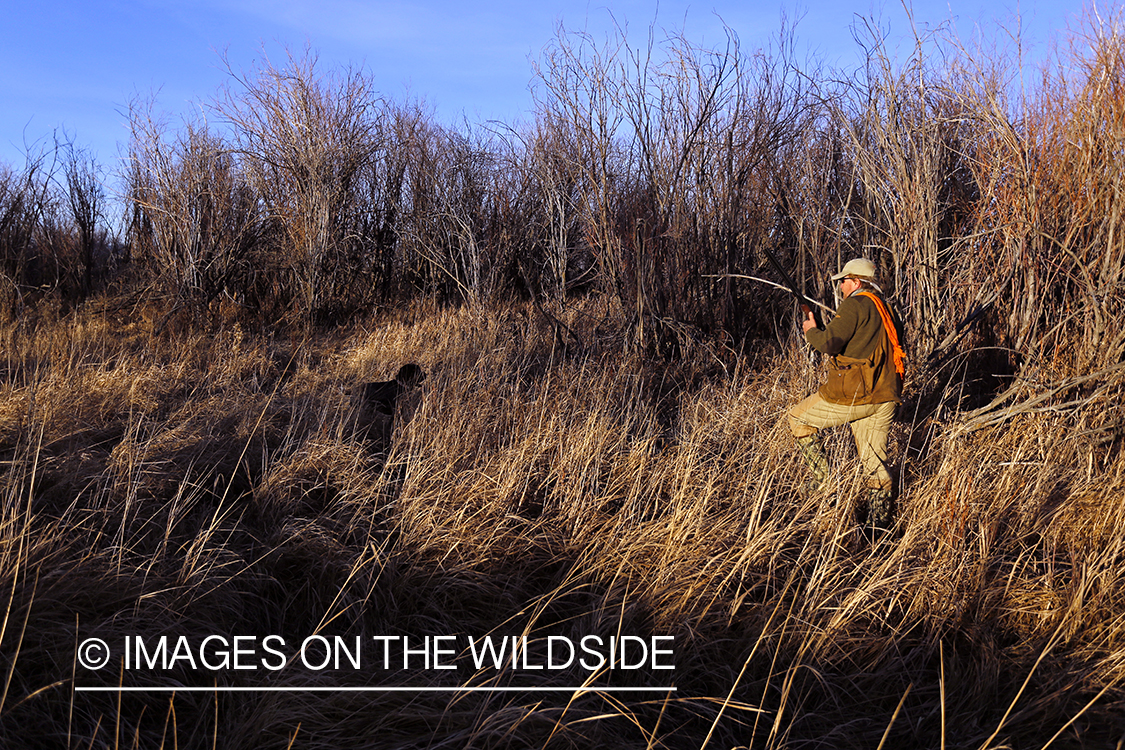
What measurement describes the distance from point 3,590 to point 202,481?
140 cm

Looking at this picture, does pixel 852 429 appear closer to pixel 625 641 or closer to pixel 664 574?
pixel 664 574

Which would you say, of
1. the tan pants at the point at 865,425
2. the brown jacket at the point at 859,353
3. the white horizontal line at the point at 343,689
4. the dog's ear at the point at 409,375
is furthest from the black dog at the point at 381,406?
the brown jacket at the point at 859,353

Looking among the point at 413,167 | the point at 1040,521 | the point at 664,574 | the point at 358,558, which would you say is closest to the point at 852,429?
the point at 1040,521

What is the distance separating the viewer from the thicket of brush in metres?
2.46

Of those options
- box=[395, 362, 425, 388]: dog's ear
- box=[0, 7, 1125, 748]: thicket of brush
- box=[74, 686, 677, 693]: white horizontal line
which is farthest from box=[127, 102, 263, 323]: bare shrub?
box=[74, 686, 677, 693]: white horizontal line

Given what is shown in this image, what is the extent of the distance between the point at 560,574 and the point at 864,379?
6.58 ft

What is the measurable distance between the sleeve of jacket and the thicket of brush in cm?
A: 74

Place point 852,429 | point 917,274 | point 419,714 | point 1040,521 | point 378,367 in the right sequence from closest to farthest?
1. point 419,714
2. point 1040,521
3. point 852,429
4. point 917,274
5. point 378,367

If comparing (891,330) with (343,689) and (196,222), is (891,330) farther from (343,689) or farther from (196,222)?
(196,222)

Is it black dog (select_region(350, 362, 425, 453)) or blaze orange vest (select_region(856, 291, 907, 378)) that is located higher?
blaze orange vest (select_region(856, 291, 907, 378))

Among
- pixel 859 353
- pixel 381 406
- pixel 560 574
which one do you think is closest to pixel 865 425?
pixel 859 353

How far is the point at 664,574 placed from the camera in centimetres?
306

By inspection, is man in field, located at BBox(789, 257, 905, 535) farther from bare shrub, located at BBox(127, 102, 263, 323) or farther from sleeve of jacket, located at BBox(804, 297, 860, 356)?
bare shrub, located at BBox(127, 102, 263, 323)

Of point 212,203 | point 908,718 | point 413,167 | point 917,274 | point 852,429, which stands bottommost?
point 908,718
